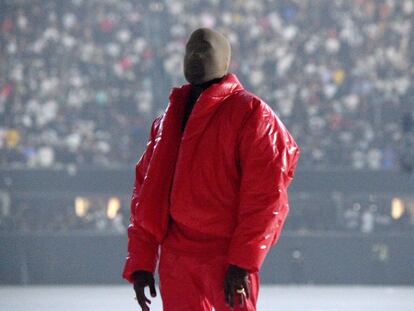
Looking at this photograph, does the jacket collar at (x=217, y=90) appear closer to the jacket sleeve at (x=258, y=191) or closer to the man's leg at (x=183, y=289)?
the jacket sleeve at (x=258, y=191)

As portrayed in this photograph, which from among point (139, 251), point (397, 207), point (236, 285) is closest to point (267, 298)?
point (397, 207)

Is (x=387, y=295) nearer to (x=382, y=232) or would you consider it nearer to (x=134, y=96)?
(x=382, y=232)

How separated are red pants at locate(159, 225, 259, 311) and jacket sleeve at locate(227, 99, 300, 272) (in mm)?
117

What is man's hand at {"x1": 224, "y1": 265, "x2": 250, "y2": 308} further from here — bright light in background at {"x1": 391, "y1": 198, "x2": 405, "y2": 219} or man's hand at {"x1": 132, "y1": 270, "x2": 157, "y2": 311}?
bright light in background at {"x1": 391, "y1": 198, "x2": 405, "y2": 219}

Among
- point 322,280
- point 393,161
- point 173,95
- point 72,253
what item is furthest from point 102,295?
point 173,95

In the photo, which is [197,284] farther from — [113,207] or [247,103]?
[113,207]

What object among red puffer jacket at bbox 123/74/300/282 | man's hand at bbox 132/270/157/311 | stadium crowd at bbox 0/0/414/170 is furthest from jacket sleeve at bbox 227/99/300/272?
stadium crowd at bbox 0/0/414/170

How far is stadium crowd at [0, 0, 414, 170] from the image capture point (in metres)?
17.0

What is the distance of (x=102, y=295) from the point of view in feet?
42.3

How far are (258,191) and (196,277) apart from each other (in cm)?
33

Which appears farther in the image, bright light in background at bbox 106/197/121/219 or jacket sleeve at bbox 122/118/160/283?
bright light in background at bbox 106/197/121/219

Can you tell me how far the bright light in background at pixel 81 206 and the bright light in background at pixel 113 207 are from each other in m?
0.30

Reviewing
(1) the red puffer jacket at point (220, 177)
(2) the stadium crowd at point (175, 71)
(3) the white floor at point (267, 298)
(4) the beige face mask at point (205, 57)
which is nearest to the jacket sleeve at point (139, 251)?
(1) the red puffer jacket at point (220, 177)

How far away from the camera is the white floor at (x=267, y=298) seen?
35.6ft
